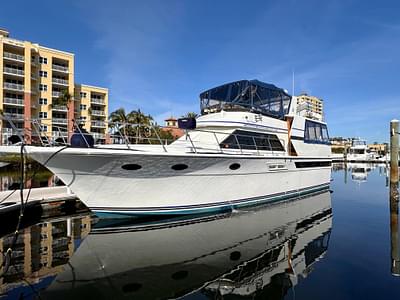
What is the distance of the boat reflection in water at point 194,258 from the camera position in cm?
512

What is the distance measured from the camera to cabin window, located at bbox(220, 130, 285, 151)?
10.9 m

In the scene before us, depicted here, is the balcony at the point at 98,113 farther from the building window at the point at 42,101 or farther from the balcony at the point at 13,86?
the balcony at the point at 13,86

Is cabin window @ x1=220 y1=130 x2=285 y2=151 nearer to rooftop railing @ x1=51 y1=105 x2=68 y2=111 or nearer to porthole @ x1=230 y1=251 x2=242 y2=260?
porthole @ x1=230 y1=251 x2=242 y2=260

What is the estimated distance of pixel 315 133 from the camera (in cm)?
1605

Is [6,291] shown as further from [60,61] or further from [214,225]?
[60,61]

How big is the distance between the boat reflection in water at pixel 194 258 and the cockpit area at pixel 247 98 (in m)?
4.82

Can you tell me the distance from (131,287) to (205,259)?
1.90 meters

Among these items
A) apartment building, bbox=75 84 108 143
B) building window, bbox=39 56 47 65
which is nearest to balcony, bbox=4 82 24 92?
building window, bbox=39 56 47 65

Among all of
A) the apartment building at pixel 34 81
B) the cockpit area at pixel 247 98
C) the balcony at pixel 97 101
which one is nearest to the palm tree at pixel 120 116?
the apartment building at pixel 34 81

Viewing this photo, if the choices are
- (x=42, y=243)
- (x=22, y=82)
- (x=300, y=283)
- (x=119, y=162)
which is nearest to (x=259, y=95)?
(x=119, y=162)

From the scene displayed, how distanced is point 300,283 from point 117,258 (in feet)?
12.8

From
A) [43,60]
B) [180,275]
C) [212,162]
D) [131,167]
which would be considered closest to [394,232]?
[212,162]

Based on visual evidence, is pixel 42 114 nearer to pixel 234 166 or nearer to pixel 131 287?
pixel 234 166

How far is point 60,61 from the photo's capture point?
44.2 meters
